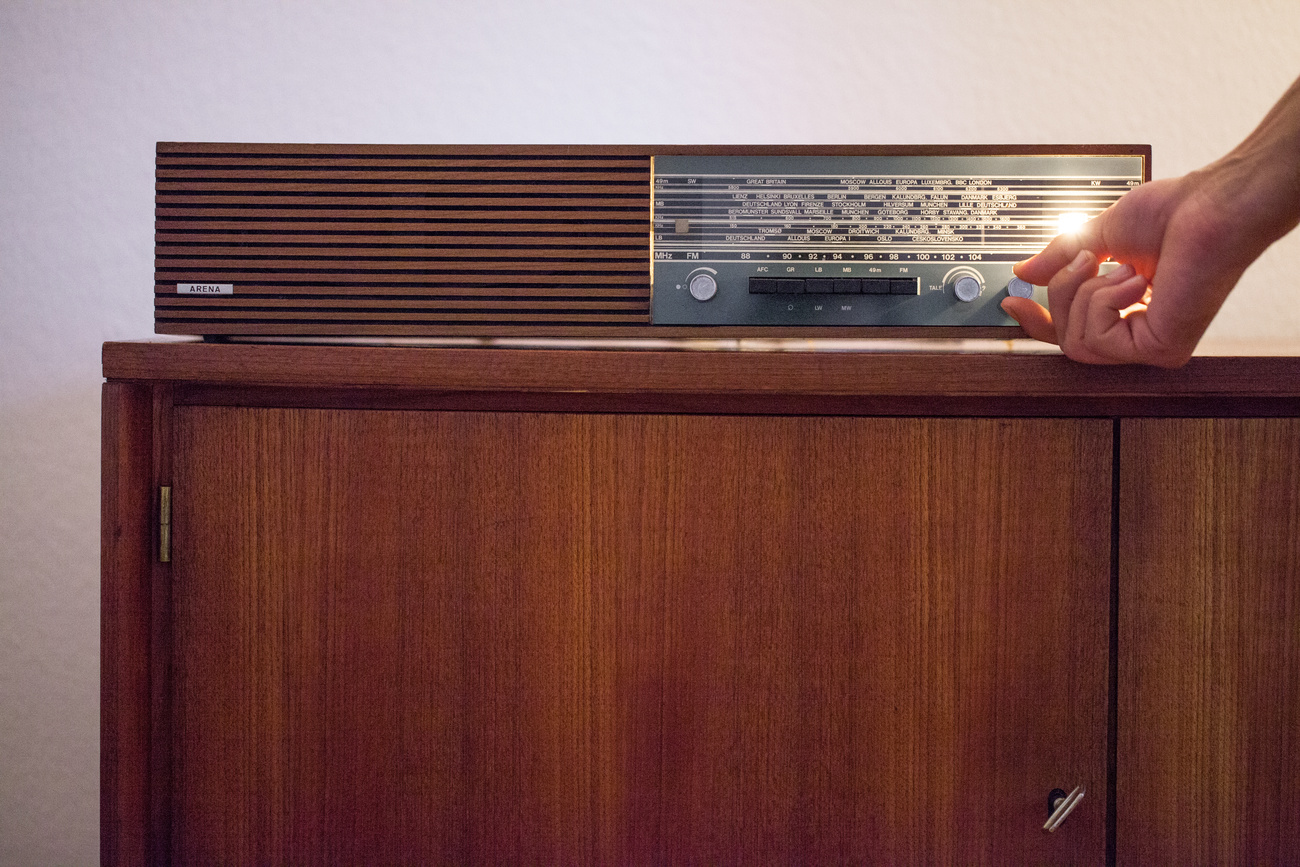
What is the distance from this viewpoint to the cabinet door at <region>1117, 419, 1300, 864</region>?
55 centimetres

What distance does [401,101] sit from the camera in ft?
3.78

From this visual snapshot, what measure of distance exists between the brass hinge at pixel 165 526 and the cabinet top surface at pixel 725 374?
0.09 m

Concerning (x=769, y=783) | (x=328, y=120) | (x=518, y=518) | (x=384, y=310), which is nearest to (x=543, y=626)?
(x=518, y=518)

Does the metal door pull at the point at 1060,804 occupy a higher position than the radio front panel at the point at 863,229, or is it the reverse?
the radio front panel at the point at 863,229

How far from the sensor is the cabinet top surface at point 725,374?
1.73 feet

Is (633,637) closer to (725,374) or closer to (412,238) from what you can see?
(725,374)

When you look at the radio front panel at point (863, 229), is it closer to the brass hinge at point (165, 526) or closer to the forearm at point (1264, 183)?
the forearm at point (1264, 183)

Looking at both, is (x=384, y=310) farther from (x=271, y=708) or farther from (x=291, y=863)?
(x=291, y=863)

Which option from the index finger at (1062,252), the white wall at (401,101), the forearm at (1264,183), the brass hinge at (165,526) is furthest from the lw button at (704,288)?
the white wall at (401,101)

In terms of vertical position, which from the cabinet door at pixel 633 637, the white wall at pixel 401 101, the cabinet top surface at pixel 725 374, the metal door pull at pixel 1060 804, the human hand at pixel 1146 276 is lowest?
the metal door pull at pixel 1060 804

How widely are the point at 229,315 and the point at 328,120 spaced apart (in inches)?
25.5

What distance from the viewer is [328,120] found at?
115 cm

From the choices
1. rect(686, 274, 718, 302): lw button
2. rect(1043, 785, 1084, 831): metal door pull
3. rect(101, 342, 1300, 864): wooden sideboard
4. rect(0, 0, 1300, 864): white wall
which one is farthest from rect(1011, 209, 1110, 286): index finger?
rect(0, 0, 1300, 864): white wall

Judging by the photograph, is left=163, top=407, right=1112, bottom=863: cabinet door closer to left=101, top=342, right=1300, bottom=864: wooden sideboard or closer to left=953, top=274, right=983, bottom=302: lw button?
left=101, top=342, right=1300, bottom=864: wooden sideboard
